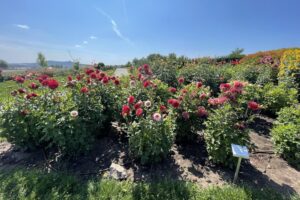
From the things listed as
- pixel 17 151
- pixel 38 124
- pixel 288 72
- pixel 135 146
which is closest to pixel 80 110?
pixel 38 124

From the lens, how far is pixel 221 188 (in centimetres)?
233

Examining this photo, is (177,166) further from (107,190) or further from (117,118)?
(117,118)

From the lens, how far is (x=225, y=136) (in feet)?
8.44

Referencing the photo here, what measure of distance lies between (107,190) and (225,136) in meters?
1.82

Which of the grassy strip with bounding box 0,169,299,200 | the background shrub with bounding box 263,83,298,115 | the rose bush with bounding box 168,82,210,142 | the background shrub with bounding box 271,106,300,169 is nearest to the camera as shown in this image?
the grassy strip with bounding box 0,169,299,200

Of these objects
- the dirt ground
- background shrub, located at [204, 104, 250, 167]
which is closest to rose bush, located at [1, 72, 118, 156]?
the dirt ground

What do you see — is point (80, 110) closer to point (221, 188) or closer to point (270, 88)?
point (221, 188)

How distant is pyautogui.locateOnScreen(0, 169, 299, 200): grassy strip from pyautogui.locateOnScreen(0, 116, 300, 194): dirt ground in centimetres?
20

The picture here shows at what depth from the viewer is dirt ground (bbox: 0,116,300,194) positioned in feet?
8.40

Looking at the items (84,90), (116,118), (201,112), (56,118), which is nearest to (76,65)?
(84,90)

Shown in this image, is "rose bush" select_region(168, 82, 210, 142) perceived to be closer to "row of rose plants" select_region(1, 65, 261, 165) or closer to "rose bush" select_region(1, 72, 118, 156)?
"row of rose plants" select_region(1, 65, 261, 165)

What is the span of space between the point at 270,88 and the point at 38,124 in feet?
18.2

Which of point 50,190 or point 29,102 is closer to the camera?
point 50,190

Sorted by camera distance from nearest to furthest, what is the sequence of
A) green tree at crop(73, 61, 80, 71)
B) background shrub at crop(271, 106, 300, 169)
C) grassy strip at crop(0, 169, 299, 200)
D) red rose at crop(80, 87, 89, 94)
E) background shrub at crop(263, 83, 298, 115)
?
grassy strip at crop(0, 169, 299, 200)
background shrub at crop(271, 106, 300, 169)
red rose at crop(80, 87, 89, 94)
background shrub at crop(263, 83, 298, 115)
green tree at crop(73, 61, 80, 71)
